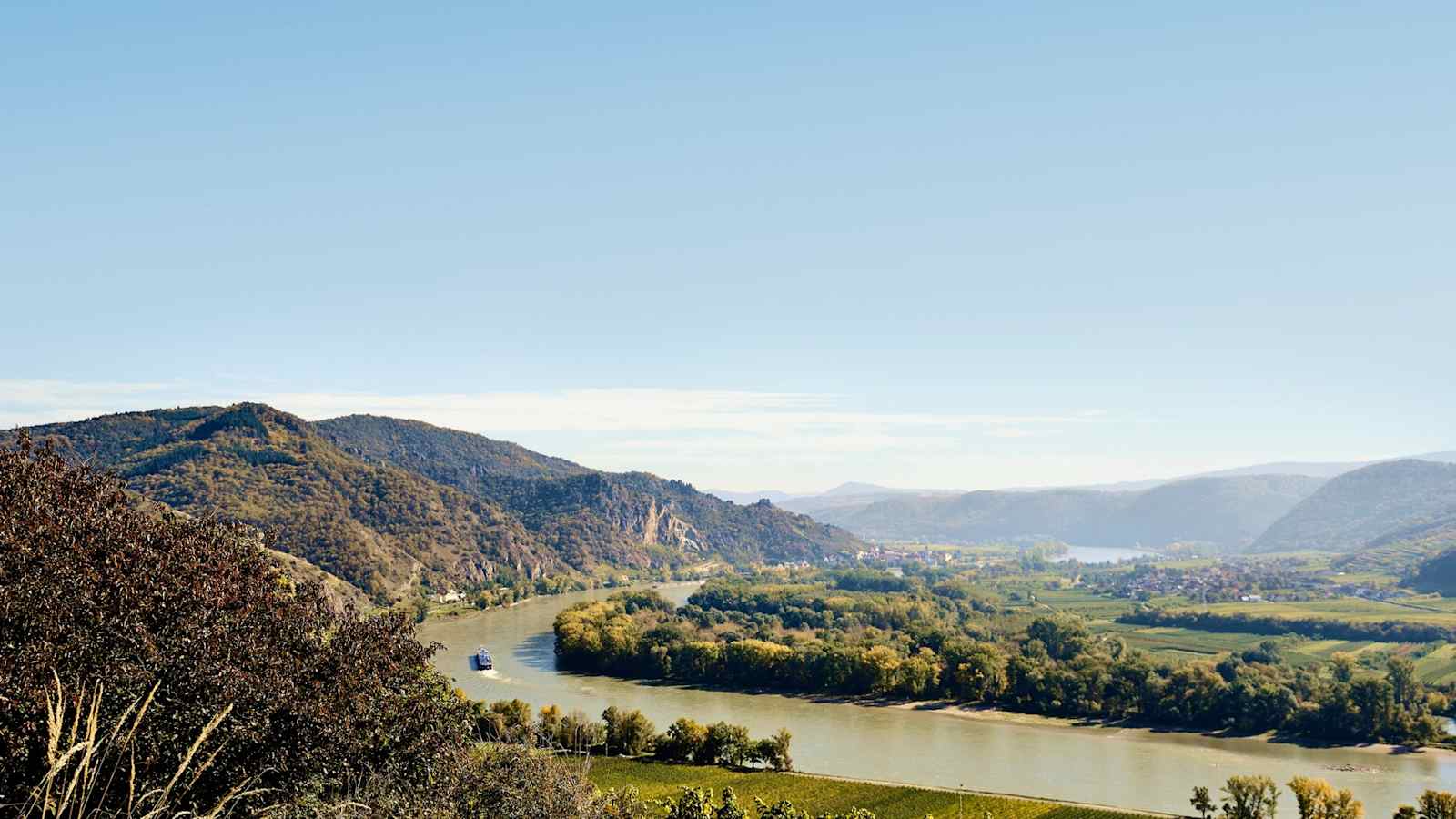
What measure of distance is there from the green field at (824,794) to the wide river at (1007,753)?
270 centimetres

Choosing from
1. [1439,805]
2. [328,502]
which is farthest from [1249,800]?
[328,502]

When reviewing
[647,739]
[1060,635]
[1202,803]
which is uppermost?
[1060,635]

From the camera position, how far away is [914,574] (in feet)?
557

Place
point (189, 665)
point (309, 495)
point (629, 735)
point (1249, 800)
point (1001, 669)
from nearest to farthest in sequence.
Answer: point (189, 665) < point (1249, 800) < point (629, 735) < point (1001, 669) < point (309, 495)

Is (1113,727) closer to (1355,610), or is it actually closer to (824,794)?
(824,794)

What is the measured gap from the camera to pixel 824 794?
133 feet

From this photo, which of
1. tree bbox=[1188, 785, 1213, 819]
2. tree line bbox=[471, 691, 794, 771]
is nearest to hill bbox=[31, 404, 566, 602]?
tree line bbox=[471, 691, 794, 771]

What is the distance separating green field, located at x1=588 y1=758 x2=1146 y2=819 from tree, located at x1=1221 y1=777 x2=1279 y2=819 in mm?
3424

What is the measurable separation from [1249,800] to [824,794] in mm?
16678

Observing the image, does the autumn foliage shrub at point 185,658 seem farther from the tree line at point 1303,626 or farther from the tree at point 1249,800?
the tree line at point 1303,626

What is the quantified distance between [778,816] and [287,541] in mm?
92057

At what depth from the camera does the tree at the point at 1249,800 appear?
35906 millimetres

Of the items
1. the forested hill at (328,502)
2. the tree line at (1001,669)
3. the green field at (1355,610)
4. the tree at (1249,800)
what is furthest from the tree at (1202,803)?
the forested hill at (328,502)

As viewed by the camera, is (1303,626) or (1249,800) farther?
(1303,626)
